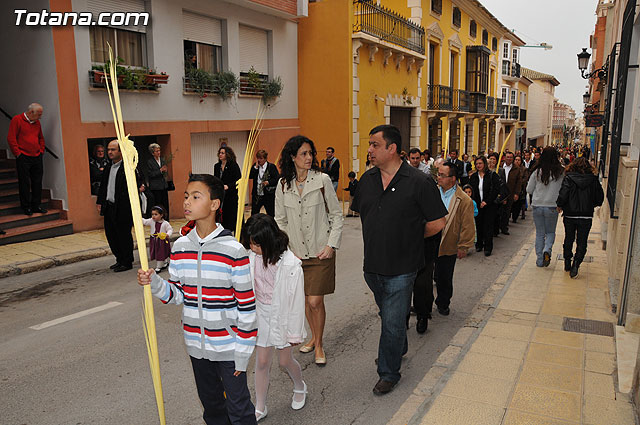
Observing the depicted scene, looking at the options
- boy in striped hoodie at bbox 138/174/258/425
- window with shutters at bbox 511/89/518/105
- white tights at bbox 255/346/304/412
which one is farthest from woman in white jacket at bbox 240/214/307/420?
window with shutters at bbox 511/89/518/105

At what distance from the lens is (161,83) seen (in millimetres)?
11609

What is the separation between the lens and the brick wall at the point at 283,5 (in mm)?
14052

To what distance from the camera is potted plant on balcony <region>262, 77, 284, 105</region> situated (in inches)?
583

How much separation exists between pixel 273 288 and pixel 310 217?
1075mm

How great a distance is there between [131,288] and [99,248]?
248cm

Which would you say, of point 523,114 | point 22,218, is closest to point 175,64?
point 22,218

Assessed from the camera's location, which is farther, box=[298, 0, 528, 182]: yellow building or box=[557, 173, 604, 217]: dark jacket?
box=[298, 0, 528, 182]: yellow building

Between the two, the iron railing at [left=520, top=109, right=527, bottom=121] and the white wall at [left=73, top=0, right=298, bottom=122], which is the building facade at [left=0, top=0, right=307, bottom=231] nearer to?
the white wall at [left=73, top=0, right=298, bottom=122]

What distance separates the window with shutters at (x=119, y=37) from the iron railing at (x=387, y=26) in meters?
7.12

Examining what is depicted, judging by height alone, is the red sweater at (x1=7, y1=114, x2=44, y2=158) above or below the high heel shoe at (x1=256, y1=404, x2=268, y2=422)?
above

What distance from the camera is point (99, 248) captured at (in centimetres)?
904

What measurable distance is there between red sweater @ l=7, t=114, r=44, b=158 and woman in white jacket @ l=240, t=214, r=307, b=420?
7.82 metres

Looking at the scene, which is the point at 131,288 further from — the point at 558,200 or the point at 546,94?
the point at 546,94

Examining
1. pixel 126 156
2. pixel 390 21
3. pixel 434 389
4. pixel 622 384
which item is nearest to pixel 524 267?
pixel 622 384
